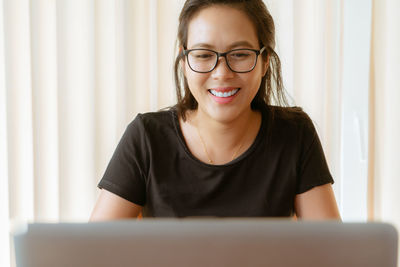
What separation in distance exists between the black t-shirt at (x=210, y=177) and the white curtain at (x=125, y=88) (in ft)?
2.14

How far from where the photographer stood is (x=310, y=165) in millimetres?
1338

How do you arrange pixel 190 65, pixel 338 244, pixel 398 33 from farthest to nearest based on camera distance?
pixel 398 33 < pixel 190 65 < pixel 338 244

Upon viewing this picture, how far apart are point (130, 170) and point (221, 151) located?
28 cm

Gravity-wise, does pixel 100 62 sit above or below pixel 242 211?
above

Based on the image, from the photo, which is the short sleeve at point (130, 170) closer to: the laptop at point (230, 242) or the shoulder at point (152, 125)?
the shoulder at point (152, 125)

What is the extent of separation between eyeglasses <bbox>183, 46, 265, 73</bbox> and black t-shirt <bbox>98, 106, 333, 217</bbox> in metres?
0.23

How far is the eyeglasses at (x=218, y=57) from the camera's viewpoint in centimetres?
124

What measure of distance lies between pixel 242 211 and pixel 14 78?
3.82 ft

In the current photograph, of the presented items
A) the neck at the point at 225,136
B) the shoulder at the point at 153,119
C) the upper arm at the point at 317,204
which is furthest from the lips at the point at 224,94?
the upper arm at the point at 317,204

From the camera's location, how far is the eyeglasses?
1244 millimetres

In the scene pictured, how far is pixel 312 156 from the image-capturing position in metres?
1.36

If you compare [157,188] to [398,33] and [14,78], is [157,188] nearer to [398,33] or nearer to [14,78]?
[14,78]

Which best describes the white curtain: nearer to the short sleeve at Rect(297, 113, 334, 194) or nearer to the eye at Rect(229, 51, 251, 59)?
the short sleeve at Rect(297, 113, 334, 194)

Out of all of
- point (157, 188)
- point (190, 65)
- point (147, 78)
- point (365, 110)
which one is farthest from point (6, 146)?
point (365, 110)
